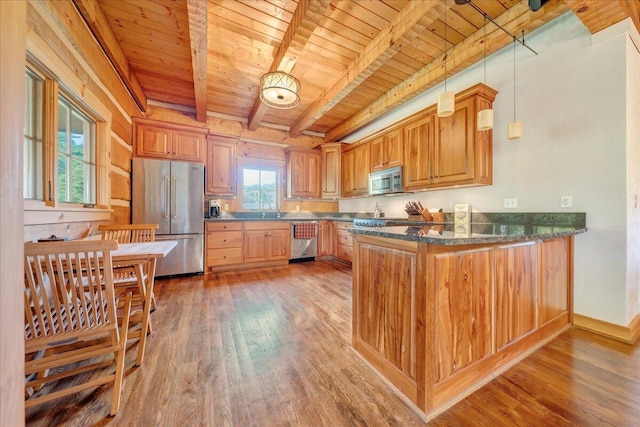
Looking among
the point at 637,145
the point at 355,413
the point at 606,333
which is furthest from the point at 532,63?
the point at 355,413

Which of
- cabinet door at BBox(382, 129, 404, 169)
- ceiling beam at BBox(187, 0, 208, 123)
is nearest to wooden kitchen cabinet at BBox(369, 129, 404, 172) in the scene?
cabinet door at BBox(382, 129, 404, 169)

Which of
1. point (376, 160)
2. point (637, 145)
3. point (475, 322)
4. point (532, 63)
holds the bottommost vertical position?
point (475, 322)

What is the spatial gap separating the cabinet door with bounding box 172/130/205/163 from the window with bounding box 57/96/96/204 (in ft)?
4.06

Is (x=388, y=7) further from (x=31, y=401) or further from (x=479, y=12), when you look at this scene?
(x=31, y=401)

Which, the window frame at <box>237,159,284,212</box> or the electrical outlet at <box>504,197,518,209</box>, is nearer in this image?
the electrical outlet at <box>504,197,518,209</box>

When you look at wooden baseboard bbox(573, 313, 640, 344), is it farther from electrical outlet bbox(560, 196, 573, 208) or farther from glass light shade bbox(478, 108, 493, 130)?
glass light shade bbox(478, 108, 493, 130)

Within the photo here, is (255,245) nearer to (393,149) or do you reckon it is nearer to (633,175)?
(393,149)

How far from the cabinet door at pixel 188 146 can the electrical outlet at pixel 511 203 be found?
4175 millimetres

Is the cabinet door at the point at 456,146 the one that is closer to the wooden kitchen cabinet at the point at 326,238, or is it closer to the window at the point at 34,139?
the wooden kitchen cabinet at the point at 326,238

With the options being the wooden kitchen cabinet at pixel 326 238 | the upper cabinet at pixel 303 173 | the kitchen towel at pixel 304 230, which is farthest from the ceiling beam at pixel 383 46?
the wooden kitchen cabinet at pixel 326 238

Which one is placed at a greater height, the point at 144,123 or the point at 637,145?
the point at 144,123

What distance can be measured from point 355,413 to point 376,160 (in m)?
3.45

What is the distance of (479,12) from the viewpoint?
7.11 feet

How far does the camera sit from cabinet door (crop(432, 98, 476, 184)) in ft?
8.49
